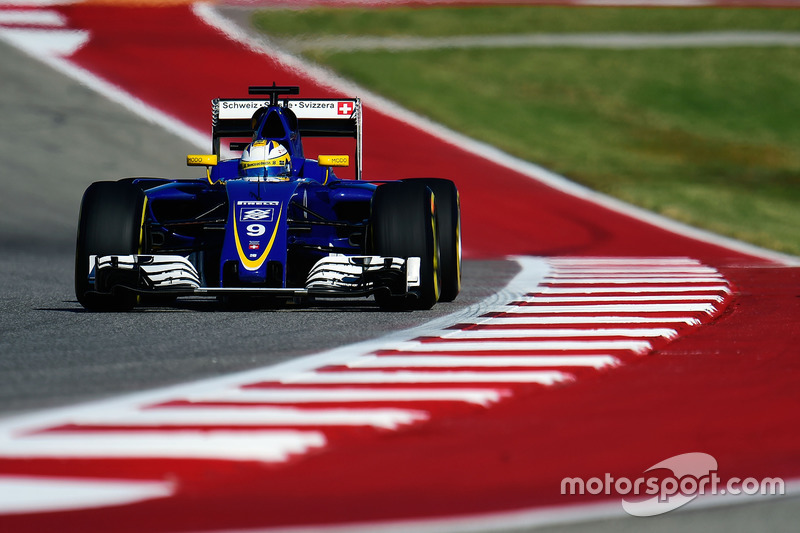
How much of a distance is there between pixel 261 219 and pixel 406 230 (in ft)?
3.31

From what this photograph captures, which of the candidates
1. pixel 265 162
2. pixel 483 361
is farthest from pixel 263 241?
pixel 483 361

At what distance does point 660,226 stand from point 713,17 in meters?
20.2

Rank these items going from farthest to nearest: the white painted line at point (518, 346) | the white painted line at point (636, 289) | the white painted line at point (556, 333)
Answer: the white painted line at point (636, 289)
the white painted line at point (556, 333)
the white painted line at point (518, 346)

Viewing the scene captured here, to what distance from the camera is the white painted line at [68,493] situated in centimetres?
411

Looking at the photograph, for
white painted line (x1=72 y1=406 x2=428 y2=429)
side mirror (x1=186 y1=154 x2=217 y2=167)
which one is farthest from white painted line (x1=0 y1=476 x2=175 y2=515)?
side mirror (x1=186 y1=154 x2=217 y2=167)

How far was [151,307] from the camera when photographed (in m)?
10.4

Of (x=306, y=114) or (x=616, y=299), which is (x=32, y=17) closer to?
(x=306, y=114)

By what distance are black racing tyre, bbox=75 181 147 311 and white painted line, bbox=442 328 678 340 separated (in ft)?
8.66

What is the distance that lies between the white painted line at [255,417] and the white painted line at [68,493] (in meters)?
0.82

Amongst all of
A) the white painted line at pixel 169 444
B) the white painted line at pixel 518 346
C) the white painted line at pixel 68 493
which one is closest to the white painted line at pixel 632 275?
the white painted line at pixel 518 346

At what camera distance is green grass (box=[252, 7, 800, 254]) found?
23.6m

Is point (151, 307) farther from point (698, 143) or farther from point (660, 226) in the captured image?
point (698, 143)

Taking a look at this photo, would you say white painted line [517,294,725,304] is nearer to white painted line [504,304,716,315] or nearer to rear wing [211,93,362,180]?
Answer: white painted line [504,304,716,315]

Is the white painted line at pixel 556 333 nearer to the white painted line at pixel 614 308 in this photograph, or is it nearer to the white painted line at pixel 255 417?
the white painted line at pixel 614 308
